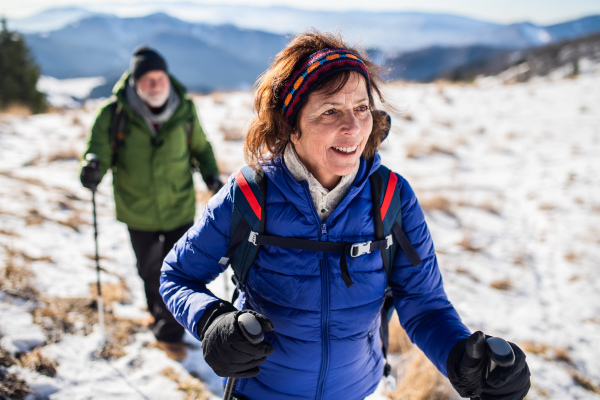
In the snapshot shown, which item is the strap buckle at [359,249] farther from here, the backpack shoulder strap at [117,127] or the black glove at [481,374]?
the backpack shoulder strap at [117,127]

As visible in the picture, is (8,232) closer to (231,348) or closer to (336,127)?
(231,348)

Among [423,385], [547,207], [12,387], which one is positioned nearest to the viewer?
[12,387]

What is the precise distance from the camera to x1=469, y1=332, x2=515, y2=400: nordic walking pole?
1121mm

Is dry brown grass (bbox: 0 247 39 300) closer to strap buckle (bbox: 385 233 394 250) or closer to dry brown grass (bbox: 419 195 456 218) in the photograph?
strap buckle (bbox: 385 233 394 250)

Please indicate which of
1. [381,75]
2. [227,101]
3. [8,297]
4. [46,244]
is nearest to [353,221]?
[381,75]

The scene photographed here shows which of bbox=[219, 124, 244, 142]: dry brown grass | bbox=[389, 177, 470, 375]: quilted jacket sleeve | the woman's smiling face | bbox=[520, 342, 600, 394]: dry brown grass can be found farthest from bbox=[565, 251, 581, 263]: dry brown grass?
bbox=[219, 124, 244, 142]: dry brown grass

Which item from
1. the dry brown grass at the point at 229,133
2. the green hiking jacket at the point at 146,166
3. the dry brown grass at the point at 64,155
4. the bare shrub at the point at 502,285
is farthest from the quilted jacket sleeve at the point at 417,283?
the dry brown grass at the point at 229,133

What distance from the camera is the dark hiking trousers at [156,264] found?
9.80 feet

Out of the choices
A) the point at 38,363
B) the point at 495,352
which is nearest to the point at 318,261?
the point at 495,352

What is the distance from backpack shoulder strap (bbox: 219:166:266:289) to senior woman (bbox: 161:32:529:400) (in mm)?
24

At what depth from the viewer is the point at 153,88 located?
2.90 m

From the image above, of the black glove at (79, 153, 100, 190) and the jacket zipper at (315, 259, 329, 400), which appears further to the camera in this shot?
the black glove at (79, 153, 100, 190)

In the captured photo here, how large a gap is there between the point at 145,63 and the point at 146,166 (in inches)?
31.8

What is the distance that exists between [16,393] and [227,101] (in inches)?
490
